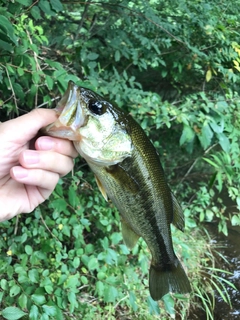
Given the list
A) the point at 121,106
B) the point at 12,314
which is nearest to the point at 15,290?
the point at 12,314

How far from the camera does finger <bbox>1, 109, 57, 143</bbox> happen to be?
1214mm

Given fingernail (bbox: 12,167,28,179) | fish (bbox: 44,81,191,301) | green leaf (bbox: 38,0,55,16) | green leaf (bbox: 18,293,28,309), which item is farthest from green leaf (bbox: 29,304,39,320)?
green leaf (bbox: 38,0,55,16)

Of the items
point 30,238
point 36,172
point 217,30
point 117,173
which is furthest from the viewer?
point 217,30

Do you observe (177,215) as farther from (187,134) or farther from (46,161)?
(187,134)

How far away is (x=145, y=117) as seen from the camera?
2896 millimetres

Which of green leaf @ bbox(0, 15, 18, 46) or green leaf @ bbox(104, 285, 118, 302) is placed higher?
green leaf @ bbox(0, 15, 18, 46)

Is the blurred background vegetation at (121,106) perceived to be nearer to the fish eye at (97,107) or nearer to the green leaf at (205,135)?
the green leaf at (205,135)

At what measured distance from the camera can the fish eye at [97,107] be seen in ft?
4.06

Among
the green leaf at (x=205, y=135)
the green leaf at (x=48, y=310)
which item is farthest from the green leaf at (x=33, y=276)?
the green leaf at (x=205, y=135)

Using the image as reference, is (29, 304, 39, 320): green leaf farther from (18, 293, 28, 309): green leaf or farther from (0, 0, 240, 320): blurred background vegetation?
(18, 293, 28, 309): green leaf

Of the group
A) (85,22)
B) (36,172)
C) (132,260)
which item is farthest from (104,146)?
(85,22)

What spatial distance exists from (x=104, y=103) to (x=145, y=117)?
1653 mm

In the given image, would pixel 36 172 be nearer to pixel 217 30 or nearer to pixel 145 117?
pixel 145 117

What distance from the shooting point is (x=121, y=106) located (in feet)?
9.23
